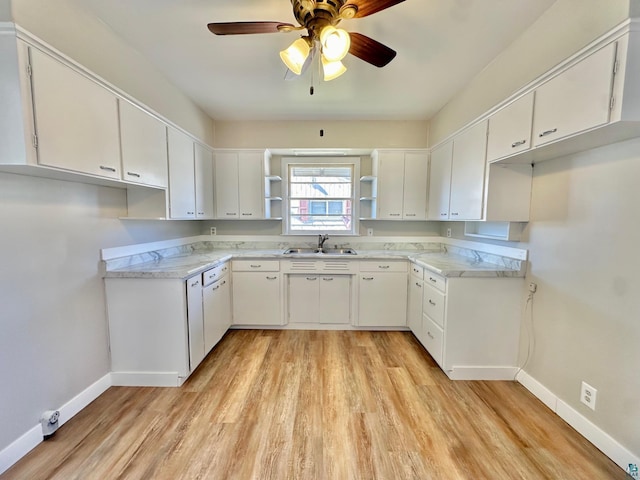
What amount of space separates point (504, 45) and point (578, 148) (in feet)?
3.22

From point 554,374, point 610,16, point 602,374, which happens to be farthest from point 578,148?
point 554,374

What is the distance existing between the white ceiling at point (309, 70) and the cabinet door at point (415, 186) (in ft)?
1.93

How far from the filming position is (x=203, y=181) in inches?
120

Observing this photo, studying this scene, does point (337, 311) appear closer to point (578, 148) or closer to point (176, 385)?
point (176, 385)

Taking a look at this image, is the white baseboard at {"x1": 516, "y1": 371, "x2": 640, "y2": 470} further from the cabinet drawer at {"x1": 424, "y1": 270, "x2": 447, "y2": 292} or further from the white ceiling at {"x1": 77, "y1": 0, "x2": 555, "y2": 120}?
the white ceiling at {"x1": 77, "y1": 0, "x2": 555, "y2": 120}

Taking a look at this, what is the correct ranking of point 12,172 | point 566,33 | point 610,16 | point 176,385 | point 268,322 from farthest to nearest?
point 268,322, point 176,385, point 566,33, point 12,172, point 610,16

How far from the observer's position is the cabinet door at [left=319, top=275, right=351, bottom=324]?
124 inches

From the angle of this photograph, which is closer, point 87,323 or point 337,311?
point 87,323

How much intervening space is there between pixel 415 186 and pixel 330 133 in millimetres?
1317

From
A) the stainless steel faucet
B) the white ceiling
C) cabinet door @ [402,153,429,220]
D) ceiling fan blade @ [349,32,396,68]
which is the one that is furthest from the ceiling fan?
the stainless steel faucet

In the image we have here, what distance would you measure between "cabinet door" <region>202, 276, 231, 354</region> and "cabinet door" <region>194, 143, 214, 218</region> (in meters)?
0.86

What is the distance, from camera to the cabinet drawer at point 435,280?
2.29 m

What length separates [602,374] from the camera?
1554 mm

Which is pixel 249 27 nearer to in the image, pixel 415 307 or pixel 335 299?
pixel 335 299
